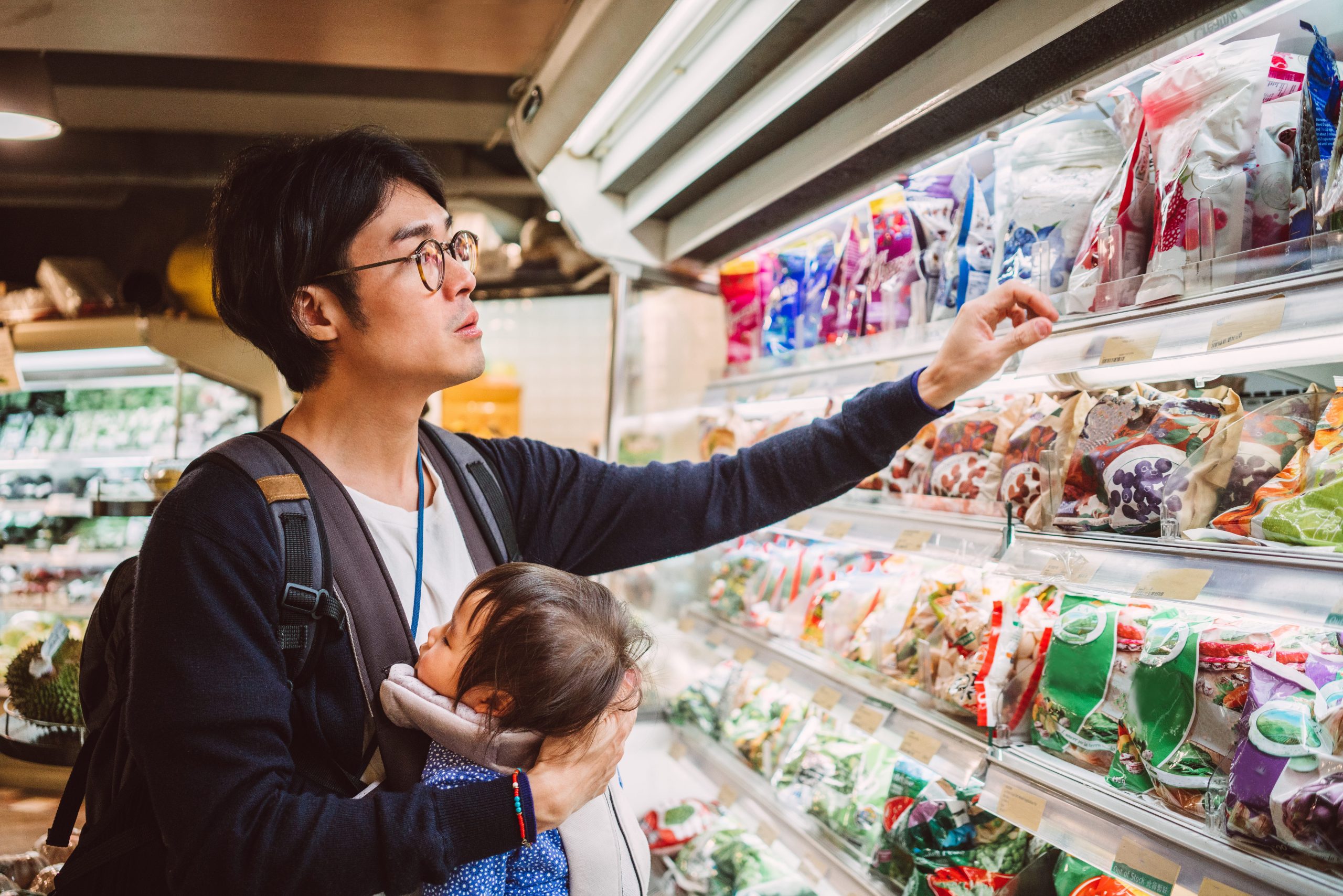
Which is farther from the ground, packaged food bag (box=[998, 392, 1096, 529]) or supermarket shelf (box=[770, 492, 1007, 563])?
packaged food bag (box=[998, 392, 1096, 529])

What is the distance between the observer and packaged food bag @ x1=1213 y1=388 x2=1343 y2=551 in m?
1.03

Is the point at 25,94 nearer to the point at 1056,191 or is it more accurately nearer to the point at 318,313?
the point at 318,313

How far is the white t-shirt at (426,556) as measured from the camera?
4.18 feet

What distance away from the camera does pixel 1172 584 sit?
3.71ft

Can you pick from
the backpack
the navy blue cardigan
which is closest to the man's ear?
the backpack

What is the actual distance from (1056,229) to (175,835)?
1.58m

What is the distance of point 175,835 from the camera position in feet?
3.30

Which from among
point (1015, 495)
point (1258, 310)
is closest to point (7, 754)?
point (1015, 495)

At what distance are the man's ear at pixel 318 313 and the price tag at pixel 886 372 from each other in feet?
3.46

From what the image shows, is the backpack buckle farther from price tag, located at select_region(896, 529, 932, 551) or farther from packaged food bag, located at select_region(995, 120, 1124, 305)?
packaged food bag, located at select_region(995, 120, 1124, 305)

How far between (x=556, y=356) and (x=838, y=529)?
12.1 feet

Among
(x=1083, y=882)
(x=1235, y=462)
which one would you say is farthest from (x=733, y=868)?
(x=1235, y=462)

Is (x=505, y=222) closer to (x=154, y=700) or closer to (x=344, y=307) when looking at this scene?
(x=344, y=307)

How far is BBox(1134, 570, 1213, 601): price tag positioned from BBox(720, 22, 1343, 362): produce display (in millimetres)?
395
